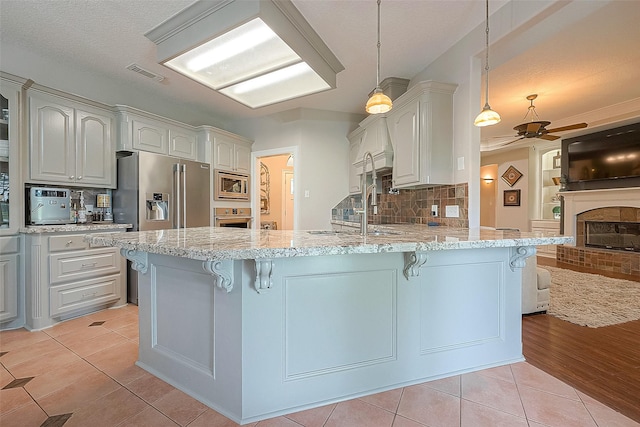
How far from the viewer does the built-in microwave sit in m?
4.29

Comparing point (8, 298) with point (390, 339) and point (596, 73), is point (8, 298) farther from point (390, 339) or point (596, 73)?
point (596, 73)

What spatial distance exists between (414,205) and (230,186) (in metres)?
2.74

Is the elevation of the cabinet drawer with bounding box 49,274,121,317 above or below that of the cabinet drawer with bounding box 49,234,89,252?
below

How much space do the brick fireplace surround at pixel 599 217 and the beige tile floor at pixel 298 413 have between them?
4.56 metres

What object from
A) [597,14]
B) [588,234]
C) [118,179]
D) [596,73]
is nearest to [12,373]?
[118,179]

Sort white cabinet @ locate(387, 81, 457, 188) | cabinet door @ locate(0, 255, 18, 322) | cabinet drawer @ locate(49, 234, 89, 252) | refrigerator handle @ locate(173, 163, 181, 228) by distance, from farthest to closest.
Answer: refrigerator handle @ locate(173, 163, 181, 228), white cabinet @ locate(387, 81, 457, 188), cabinet drawer @ locate(49, 234, 89, 252), cabinet door @ locate(0, 255, 18, 322)

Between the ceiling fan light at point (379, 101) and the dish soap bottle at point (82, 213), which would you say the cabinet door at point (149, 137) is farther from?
the ceiling fan light at point (379, 101)

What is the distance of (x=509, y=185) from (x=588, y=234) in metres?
2.13

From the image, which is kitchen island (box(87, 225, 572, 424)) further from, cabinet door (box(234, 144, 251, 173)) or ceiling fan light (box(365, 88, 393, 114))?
cabinet door (box(234, 144, 251, 173))

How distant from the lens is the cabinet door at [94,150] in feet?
9.61

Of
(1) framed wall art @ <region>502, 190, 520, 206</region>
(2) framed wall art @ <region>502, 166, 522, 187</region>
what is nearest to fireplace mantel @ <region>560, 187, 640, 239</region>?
(1) framed wall art @ <region>502, 190, 520, 206</region>

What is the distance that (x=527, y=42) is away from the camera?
2.51 meters

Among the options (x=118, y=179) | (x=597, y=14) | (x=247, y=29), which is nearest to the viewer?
(x=247, y=29)

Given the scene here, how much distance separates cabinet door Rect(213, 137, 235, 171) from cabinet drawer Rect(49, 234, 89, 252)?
6.40 ft
